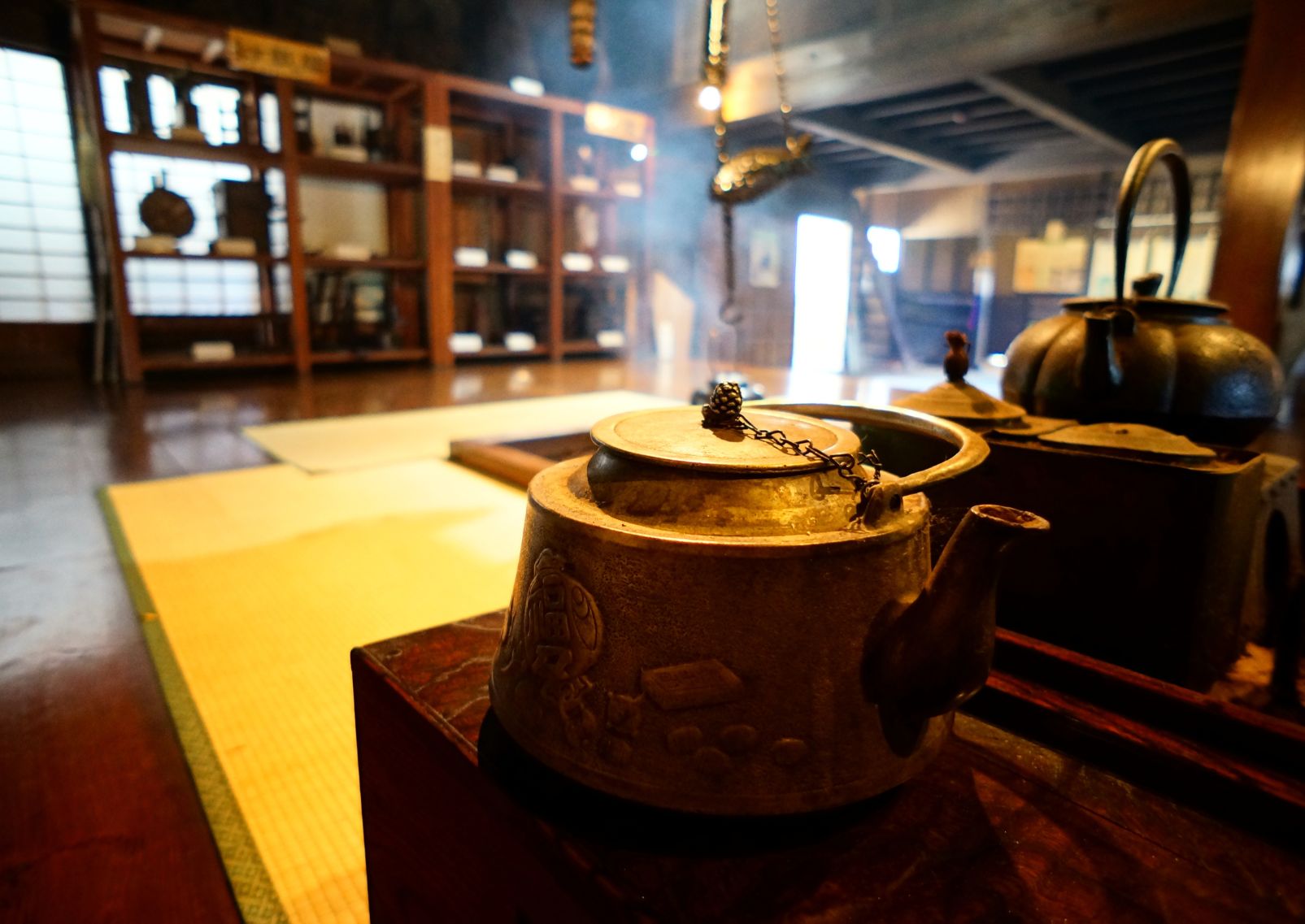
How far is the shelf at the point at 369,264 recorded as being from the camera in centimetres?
520

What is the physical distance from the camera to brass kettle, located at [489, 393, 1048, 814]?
49cm

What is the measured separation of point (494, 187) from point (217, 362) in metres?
2.71

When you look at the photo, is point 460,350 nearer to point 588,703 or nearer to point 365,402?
point 365,402

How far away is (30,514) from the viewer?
214 cm

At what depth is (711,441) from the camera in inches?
23.7

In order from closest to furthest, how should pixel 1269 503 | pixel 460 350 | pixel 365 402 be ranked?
pixel 1269 503 → pixel 365 402 → pixel 460 350

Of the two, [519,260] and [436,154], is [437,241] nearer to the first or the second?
[436,154]

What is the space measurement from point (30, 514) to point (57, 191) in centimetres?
391

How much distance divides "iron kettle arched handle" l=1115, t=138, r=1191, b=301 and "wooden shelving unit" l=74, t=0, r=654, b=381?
511 cm

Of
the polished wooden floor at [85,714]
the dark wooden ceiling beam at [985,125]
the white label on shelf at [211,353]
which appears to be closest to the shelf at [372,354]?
the white label on shelf at [211,353]

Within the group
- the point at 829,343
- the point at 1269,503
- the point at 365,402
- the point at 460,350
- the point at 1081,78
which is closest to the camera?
the point at 1269,503

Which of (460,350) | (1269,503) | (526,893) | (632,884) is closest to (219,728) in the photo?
(526,893)

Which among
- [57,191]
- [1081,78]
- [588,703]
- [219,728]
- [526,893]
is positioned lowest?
[219,728]

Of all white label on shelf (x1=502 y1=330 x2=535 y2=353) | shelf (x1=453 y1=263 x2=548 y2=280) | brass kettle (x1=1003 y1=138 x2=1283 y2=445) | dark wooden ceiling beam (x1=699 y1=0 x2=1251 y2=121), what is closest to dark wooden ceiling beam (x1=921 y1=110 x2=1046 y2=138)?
dark wooden ceiling beam (x1=699 y1=0 x2=1251 y2=121)
